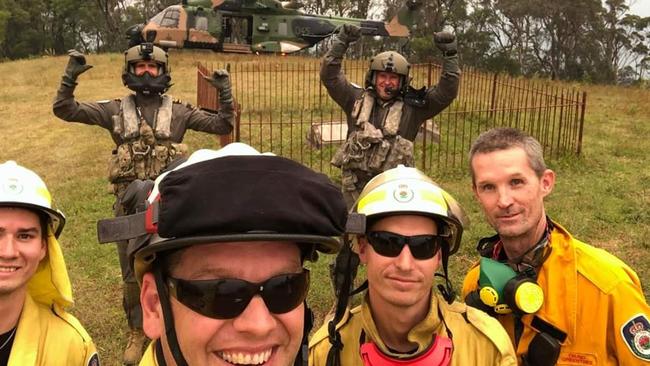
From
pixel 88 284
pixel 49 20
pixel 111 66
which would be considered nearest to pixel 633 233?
pixel 88 284

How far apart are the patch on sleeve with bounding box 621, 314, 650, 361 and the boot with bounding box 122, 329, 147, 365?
151 inches

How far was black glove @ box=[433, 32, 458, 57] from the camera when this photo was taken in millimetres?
5680

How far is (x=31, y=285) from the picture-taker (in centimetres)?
282

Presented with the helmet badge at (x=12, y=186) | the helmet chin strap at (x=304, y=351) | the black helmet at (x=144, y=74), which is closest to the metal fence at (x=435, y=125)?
the black helmet at (x=144, y=74)

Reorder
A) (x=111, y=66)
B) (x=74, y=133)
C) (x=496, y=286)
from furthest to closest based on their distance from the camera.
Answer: (x=111, y=66) → (x=74, y=133) → (x=496, y=286)

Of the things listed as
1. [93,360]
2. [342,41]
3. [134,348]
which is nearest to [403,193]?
[93,360]

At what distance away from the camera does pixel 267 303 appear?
1383mm

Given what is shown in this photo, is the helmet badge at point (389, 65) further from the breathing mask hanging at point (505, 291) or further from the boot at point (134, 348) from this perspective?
the boot at point (134, 348)

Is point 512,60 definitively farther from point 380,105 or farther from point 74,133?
point 380,105

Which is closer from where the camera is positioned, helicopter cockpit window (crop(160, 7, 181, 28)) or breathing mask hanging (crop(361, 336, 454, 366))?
breathing mask hanging (crop(361, 336, 454, 366))

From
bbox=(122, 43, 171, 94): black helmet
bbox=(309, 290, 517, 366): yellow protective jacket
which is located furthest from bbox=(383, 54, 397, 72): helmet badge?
bbox=(309, 290, 517, 366): yellow protective jacket

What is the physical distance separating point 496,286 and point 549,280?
0.80 feet

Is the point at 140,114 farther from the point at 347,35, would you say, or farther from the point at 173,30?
the point at 173,30

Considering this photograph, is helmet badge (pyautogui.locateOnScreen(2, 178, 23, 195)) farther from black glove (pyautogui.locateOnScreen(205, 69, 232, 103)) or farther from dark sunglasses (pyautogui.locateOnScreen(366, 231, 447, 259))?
black glove (pyautogui.locateOnScreen(205, 69, 232, 103))
